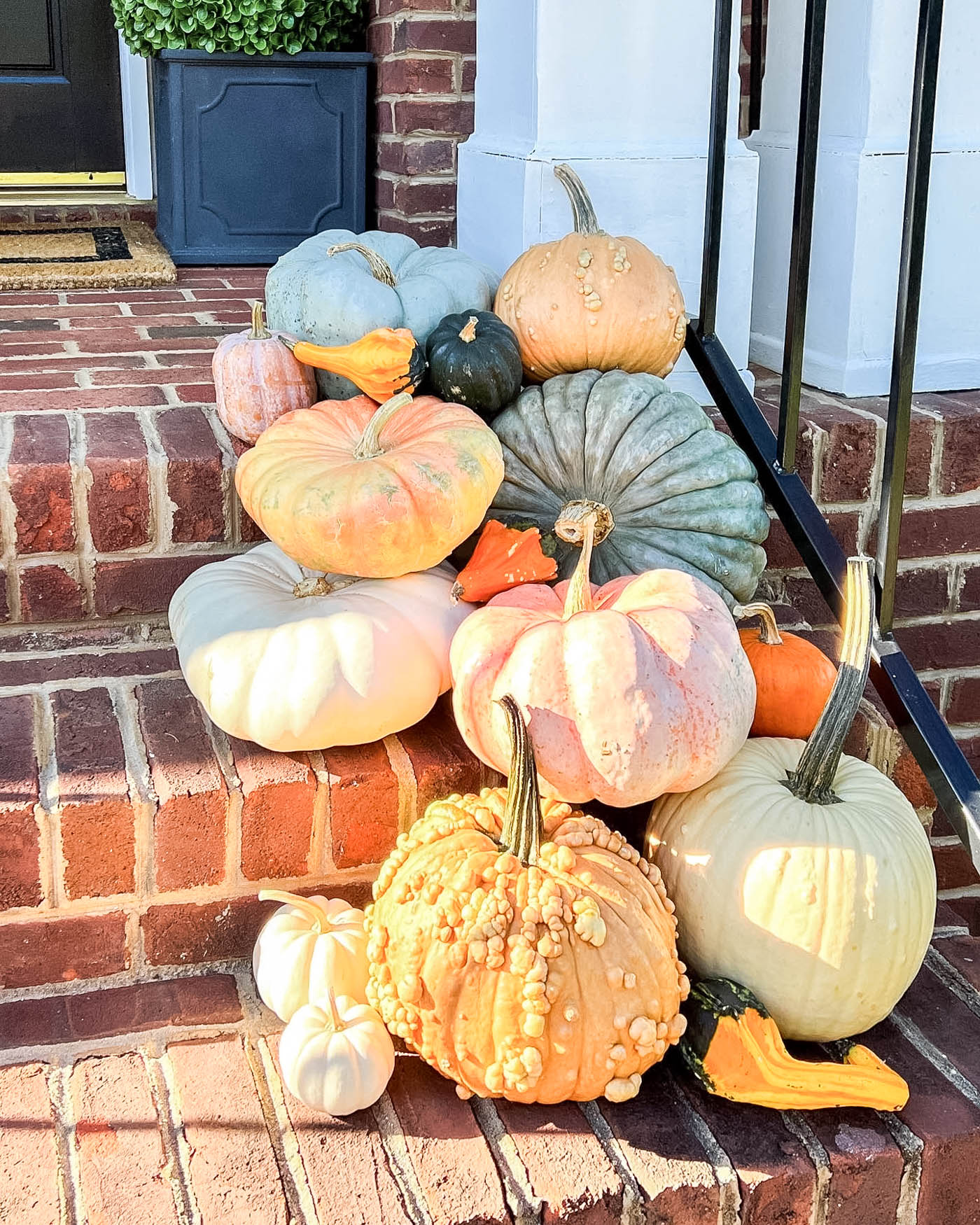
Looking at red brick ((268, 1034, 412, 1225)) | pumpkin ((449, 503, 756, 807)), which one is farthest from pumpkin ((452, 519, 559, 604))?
red brick ((268, 1034, 412, 1225))

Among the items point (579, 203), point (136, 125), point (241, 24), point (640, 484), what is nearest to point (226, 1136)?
point (640, 484)

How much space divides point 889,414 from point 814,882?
23.2 inches

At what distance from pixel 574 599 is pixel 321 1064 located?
0.53 m

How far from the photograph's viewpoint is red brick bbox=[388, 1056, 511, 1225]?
1068 millimetres

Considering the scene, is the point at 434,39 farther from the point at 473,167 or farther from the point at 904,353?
the point at 904,353

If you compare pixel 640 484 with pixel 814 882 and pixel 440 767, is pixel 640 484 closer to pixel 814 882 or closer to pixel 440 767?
pixel 440 767

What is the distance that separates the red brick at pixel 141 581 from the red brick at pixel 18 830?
371 millimetres

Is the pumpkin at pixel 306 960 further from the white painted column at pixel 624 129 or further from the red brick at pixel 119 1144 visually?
the white painted column at pixel 624 129

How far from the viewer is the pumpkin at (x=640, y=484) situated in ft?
5.26

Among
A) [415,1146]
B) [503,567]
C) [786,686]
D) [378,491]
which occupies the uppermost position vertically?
[378,491]

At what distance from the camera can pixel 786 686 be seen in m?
1.52

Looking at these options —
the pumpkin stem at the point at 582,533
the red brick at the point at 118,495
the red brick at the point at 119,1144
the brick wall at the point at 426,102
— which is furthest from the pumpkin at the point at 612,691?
the brick wall at the point at 426,102

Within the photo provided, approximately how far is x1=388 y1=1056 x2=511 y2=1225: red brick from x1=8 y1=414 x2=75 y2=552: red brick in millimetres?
857

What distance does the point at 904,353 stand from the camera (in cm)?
143
